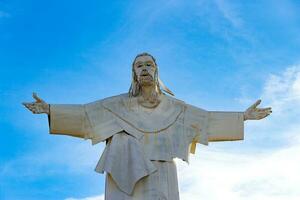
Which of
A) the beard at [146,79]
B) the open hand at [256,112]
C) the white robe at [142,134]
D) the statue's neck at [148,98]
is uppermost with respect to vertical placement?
the beard at [146,79]

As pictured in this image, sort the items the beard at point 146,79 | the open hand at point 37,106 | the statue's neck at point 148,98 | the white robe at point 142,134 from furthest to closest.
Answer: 1. the statue's neck at point 148,98
2. the beard at point 146,79
3. the open hand at point 37,106
4. the white robe at point 142,134

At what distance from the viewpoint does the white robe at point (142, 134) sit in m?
12.5

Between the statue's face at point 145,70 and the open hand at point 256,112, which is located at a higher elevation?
the statue's face at point 145,70

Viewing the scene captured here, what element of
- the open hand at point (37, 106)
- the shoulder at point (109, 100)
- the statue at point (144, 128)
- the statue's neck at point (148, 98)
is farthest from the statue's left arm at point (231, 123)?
the open hand at point (37, 106)

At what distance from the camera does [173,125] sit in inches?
526

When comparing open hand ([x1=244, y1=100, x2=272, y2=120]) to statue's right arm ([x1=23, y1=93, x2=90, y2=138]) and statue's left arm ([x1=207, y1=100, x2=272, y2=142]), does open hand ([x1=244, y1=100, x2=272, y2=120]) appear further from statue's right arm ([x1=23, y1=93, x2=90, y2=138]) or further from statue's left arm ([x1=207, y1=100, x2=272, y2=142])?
statue's right arm ([x1=23, y1=93, x2=90, y2=138])

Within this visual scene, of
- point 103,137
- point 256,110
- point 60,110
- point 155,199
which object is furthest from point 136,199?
point 256,110

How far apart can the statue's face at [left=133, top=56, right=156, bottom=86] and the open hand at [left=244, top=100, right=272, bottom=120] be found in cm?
205

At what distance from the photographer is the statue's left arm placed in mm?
13656

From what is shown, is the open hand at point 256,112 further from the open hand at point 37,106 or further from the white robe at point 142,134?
the open hand at point 37,106

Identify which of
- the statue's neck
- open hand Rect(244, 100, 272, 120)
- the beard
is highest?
the beard

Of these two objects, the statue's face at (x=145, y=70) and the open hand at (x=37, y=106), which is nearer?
the open hand at (x=37, y=106)

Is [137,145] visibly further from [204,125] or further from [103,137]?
[204,125]

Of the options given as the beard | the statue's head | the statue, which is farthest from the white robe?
the beard
